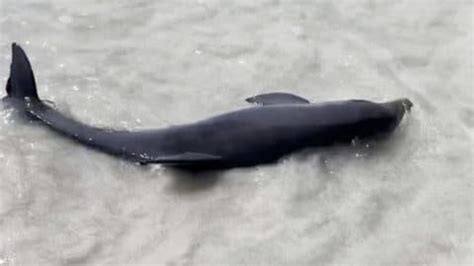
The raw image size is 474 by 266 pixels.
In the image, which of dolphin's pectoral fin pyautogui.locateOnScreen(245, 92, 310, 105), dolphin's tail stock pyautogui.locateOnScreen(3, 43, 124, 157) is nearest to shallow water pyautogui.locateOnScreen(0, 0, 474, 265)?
dolphin's tail stock pyautogui.locateOnScreen(3, 43, 124, 157)

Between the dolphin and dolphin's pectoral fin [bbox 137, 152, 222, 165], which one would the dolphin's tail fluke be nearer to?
the dolphin

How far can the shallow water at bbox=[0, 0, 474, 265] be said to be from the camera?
171 inches

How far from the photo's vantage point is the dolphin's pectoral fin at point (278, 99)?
202 inches

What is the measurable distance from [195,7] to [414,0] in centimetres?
194

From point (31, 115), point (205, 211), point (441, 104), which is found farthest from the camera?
point (441, 104)

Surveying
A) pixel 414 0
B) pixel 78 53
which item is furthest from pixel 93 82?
pixel 414 0

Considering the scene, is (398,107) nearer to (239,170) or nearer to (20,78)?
(239,170)

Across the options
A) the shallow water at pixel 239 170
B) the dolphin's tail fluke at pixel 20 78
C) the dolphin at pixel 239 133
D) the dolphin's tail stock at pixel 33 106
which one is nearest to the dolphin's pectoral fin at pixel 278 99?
the dolphin at pixel 239 133

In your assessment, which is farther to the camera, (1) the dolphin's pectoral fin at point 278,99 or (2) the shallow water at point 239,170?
(1) the dolphin's pectoral fin at point 278,99

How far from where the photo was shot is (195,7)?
6.74 metres

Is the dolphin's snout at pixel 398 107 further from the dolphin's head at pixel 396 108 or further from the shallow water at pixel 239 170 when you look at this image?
the shallow water at pixel 239 170

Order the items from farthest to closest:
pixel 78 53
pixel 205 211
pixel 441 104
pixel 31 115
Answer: pixel 78 53
pixel 441 104
pixel 31 115
pixel 205 211

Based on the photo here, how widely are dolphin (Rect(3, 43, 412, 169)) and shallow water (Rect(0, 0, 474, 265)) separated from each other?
0.26 feet

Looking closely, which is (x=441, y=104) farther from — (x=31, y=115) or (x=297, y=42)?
(x=31, y=115)
